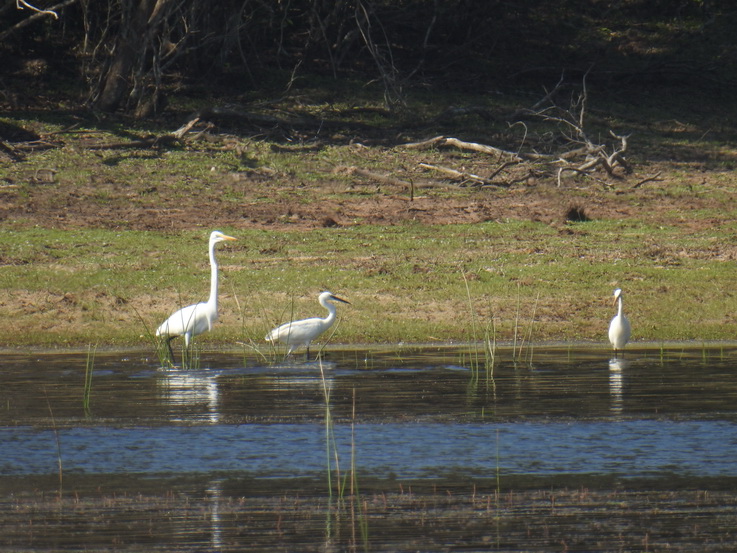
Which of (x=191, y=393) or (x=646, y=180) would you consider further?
(x=646, y=180)

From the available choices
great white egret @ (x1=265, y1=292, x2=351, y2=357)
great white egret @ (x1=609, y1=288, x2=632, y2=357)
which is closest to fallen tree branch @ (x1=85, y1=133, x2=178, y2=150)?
great white egret @ (x1=265, y1=292, x2=351, y2=357)

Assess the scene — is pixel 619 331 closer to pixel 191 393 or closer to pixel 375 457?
pixel 191 393

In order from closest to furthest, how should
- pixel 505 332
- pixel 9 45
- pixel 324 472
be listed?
pixel 324 472 < pixel 505 332 < pixel 9 45

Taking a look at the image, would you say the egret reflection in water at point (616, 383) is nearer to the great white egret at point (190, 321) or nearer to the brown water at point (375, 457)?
the brown water at point (375, 457)

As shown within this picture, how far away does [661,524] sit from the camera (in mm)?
6586

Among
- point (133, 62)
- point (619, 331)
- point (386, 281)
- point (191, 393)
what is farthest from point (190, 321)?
point (133, 62)

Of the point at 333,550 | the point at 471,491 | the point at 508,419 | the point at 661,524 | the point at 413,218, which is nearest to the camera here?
the point at 333,550

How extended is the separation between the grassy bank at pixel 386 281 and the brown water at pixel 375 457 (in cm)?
217

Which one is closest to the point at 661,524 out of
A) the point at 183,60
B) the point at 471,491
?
the point at 471,491

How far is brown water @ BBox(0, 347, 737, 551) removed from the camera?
6.48m

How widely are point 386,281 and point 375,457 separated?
7.98 metres

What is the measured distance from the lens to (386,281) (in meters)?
16.3

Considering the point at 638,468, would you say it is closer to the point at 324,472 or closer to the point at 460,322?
the point at 324,472

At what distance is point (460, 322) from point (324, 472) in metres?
7.32
